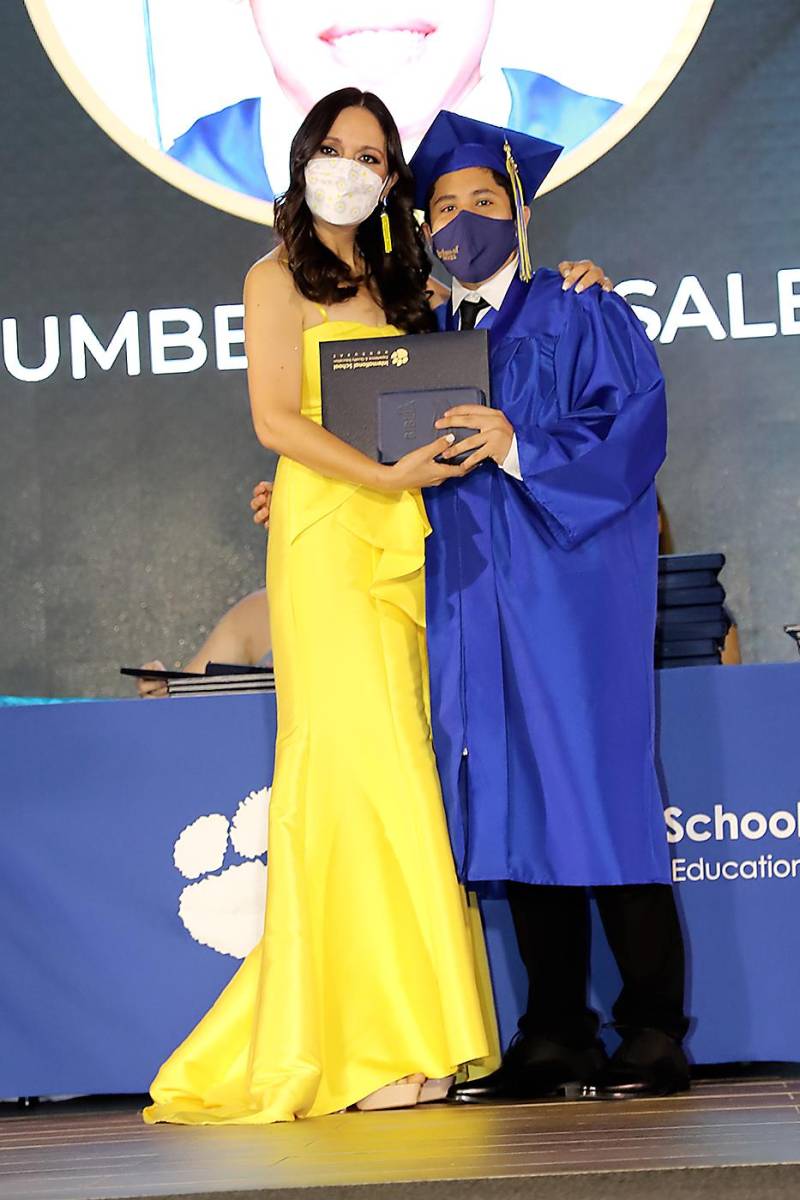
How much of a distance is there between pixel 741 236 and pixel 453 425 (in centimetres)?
258

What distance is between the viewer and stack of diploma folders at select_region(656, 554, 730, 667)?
9.90 ft

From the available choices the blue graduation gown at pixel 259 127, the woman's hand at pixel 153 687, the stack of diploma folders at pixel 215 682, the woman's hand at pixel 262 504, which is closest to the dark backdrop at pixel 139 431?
the blue graduation gown at pixel 259 127

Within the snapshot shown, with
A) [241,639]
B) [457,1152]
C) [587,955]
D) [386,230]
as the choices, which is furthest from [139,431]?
[457,1152]

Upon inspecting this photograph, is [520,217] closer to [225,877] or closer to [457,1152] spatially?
[225,877]

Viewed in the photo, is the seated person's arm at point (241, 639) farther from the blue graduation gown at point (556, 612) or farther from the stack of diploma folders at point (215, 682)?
the blue graduation gown at point (556, 612)

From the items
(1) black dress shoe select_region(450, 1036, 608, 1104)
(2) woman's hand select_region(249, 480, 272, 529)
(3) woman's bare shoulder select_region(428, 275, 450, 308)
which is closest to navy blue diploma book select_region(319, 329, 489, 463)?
(3) woman's bare shoulder select_region(428, 275, 450, 308)

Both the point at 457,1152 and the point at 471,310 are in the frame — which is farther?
the point at 471,310

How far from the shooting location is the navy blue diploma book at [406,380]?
2.63m

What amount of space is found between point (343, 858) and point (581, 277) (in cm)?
104

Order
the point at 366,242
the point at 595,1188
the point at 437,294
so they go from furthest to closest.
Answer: the point at 437,294
the point at 366,242
the point at 595,1188

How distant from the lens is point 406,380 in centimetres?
264

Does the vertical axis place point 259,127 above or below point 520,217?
above

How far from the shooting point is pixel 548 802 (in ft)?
8.61

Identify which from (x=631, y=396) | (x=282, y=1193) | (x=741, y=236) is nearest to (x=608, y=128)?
(x=741, y=236)
